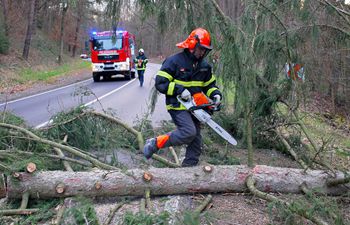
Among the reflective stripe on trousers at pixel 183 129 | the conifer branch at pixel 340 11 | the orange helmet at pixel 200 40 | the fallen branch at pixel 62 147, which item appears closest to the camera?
the orange helmet at pixel 200 40

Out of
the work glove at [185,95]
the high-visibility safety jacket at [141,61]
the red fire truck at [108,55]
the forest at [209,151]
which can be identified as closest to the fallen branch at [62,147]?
the forest at [209,151]

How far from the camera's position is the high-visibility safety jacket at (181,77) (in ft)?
15.1

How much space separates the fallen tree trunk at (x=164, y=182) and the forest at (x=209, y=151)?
0.01m

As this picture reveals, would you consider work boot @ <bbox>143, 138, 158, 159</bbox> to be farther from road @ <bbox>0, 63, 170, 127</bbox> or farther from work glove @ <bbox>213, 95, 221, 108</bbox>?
road @ <bbox>0, 63, 170, 127</bbox>

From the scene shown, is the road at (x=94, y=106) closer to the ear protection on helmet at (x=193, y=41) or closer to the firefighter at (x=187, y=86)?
the firefighter at (x=187, y=86)

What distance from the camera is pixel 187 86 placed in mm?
4805

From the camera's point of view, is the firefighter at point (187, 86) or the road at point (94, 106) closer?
the firefighter at point (187, 86)

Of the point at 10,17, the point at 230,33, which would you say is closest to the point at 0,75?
the point at 10,17

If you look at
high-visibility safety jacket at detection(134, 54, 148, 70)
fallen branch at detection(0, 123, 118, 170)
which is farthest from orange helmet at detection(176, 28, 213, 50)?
high-visibility safety jacket at detection(134, 54, 148, 70)

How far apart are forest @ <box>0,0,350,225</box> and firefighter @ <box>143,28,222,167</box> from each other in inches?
7.8

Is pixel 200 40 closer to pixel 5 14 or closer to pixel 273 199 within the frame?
pixel 273 199

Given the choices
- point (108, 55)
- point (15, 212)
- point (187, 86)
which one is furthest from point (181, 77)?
point (108, 55)

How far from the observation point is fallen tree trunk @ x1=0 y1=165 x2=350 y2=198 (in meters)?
4.25

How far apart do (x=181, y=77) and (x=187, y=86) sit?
15 centimetres
